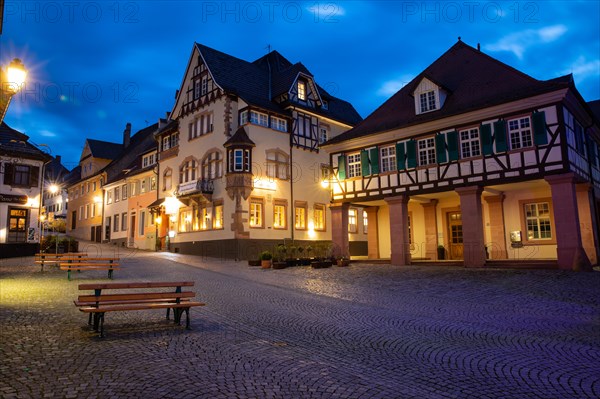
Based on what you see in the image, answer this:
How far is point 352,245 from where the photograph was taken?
124 ft

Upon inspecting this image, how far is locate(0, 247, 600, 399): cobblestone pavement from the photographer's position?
553 centimetres

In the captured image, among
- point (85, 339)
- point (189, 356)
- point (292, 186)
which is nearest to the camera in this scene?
point (189, 356)

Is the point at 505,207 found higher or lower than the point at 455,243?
higher

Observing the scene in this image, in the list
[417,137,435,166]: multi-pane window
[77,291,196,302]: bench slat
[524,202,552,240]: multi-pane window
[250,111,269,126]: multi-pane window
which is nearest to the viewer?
[77,291,196,302]: bench slat

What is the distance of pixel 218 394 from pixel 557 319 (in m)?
8.90

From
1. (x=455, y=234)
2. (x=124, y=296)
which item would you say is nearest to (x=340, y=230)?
(x=455, y=234)

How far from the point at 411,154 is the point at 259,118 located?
12.9 meters

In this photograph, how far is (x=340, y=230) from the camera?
26.5 meters

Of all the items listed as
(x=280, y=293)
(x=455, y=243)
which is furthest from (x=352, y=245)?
(x=280, y=293)

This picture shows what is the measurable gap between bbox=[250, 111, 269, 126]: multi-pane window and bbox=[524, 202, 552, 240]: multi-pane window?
1808 cm

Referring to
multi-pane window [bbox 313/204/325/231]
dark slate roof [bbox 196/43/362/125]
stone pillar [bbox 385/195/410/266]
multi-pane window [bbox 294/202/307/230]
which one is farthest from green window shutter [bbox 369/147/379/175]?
multi-pane window [bbox 313/204/325/231]

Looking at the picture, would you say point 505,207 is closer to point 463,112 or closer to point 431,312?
point 463,112

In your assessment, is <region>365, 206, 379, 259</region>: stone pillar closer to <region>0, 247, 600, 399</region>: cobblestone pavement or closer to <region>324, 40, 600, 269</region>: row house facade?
<region>324, 40, 600, 269</region>: row house facade

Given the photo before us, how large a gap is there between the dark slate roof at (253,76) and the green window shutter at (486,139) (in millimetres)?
15932
